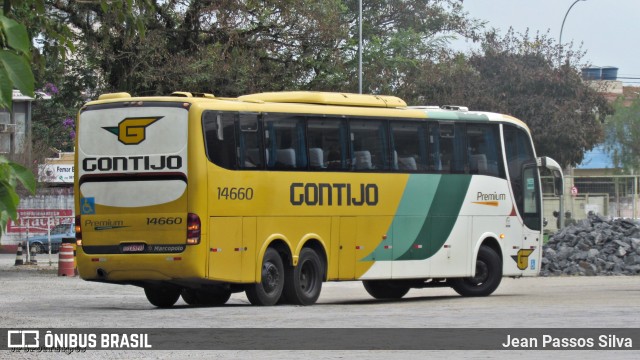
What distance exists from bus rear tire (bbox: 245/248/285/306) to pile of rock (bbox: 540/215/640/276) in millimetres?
Result: 17273

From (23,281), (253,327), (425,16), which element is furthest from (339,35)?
(425,16)

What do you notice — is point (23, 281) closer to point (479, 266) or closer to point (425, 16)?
point (479, 266)

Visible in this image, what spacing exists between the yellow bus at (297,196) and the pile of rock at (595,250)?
37.6 ft

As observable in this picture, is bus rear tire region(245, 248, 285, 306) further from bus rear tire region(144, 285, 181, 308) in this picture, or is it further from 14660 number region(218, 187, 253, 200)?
bus rear tire region(144, 285, 181, 308)

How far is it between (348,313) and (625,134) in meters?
86.4

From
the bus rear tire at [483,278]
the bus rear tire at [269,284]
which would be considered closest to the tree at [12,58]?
the bus rear tire at [269,284]

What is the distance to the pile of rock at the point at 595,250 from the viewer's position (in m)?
36.0

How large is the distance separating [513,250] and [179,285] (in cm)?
779

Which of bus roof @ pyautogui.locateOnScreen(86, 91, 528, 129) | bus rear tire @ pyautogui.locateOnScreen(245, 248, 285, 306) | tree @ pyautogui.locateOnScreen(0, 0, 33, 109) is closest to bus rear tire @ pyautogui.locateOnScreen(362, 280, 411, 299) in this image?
bus roof @ pyautogui.locateOnScreen(86, 91, 528, 129)

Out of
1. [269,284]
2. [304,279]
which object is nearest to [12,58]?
[269,284]

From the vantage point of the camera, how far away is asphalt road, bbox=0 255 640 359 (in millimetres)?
11586

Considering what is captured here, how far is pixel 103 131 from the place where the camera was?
1936 centimetres

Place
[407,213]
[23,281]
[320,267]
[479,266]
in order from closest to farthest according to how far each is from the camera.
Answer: [320,267] → [407,213] → [479,266] → [23,281]

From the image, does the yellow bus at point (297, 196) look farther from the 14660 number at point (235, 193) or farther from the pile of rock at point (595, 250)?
the pile of rock at point (595, 250)
